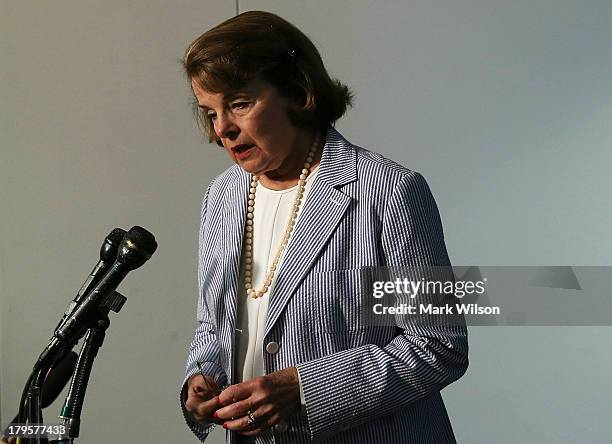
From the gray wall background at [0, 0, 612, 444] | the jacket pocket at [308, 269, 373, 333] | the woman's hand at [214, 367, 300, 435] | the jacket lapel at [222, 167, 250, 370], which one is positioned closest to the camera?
the woman's hand at [214, 367, 300, 435]

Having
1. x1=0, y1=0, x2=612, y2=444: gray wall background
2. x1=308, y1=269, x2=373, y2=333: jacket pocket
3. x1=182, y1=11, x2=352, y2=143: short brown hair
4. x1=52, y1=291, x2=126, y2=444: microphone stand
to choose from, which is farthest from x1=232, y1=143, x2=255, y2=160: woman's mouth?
x1=0, y1=0, x2=612, y2=444: gray wall background

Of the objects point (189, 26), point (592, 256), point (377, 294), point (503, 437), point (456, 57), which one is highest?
point (189, 26)

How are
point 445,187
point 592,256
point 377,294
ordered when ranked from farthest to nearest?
point 445,187 → point 592,256 → point 377,294

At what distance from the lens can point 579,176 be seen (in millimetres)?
2818

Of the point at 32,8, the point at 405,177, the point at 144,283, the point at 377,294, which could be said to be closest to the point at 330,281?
the point at 377,294

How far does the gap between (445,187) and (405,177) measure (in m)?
1.38

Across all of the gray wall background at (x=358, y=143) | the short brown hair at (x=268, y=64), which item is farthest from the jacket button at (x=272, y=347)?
the gray wall background at (x=358, y=143)

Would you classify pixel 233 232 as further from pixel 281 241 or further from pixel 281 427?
pixel 281 427

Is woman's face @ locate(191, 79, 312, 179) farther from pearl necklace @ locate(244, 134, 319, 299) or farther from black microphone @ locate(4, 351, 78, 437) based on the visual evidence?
black microphone @ locate(4, 351, 78, 437)

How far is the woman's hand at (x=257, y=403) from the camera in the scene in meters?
1.53

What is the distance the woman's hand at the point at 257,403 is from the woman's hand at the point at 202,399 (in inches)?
1.0

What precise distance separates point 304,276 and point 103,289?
0.40 metres

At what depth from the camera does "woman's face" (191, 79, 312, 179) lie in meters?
1.67

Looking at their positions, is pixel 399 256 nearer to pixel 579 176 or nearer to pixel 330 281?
pixel 330 281
